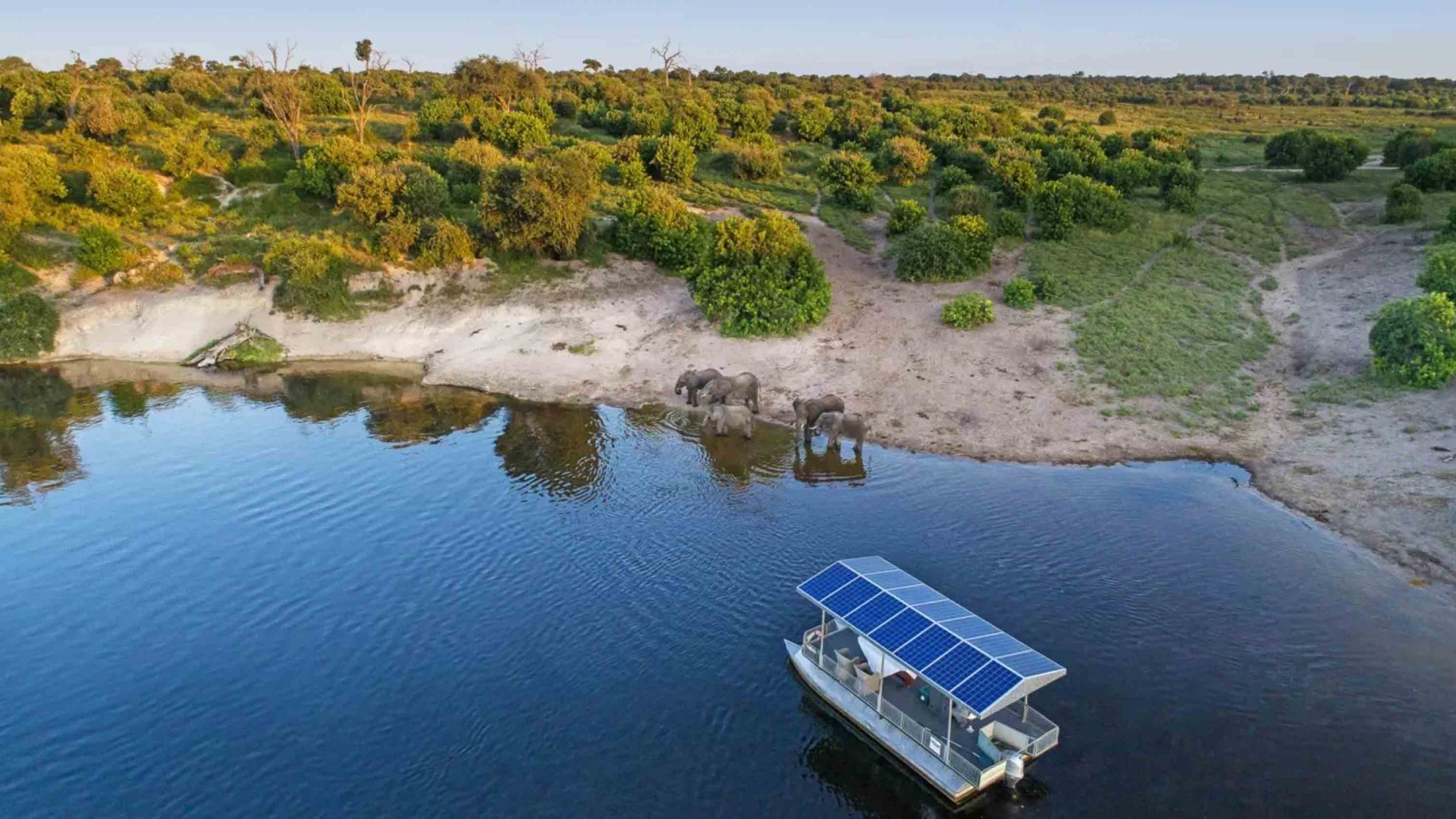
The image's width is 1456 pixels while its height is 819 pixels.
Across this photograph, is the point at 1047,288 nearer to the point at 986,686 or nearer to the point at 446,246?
the point at 986,686

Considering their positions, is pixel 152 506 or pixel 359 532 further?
pixel 152 506

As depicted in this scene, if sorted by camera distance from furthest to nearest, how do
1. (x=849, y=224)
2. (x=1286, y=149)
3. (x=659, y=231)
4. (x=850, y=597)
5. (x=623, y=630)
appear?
(x=1286, y=149) → (x=849, y=224) → (x=659, y=231) → (x=623, y=630) → (x=850, y=597)

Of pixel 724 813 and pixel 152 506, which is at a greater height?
pixel 152 506

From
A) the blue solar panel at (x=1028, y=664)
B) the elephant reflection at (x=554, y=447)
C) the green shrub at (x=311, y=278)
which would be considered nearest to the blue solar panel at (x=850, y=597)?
the blue solar panel at (x=1028, y=664)

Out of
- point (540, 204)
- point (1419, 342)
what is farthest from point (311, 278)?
point (1419, 342)

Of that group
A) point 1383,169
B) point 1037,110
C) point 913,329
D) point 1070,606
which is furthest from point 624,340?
point 1037,110

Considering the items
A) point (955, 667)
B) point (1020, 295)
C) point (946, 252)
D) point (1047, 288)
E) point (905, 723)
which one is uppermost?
point (946, 252)

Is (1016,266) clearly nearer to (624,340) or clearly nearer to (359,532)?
(624,340)
